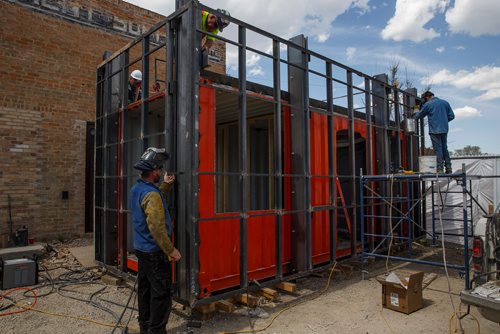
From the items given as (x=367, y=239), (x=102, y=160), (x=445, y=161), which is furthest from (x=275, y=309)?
(x=445, y=161)

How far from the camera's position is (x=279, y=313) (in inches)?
201

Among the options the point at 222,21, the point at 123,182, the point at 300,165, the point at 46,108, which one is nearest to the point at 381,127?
the point at 300,165

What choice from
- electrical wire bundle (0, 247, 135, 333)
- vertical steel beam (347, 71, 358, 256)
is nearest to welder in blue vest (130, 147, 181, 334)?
electrical wire bundle (0, 247, 135, 333)

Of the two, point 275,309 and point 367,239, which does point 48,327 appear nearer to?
point 275,309

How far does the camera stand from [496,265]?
14.3 feet

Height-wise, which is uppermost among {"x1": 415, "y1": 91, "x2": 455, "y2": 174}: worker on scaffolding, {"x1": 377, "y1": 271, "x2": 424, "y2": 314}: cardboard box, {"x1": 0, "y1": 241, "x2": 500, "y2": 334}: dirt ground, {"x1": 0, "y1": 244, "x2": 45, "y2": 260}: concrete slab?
{"x1": 415, "y1": 91, "x2": 455, "y2": 174}: worker on scaffolding

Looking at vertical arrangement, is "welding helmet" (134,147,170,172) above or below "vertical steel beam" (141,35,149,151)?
below

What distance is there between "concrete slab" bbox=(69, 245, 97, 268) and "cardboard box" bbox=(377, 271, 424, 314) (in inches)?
212

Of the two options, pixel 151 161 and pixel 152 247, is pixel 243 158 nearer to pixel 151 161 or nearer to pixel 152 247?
pixel 151 161

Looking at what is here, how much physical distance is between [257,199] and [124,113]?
3.84 metres

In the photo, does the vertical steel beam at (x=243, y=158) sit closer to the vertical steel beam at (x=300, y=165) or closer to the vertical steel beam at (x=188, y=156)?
the vertical steel beam at (x=188, y=156)

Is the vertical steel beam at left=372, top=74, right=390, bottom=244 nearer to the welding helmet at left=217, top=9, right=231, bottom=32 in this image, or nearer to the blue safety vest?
the welding helmet at left=217, top=9, right=231, bottom=32

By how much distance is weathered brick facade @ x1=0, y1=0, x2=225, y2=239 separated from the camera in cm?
884

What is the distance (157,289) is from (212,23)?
357 centimetres
